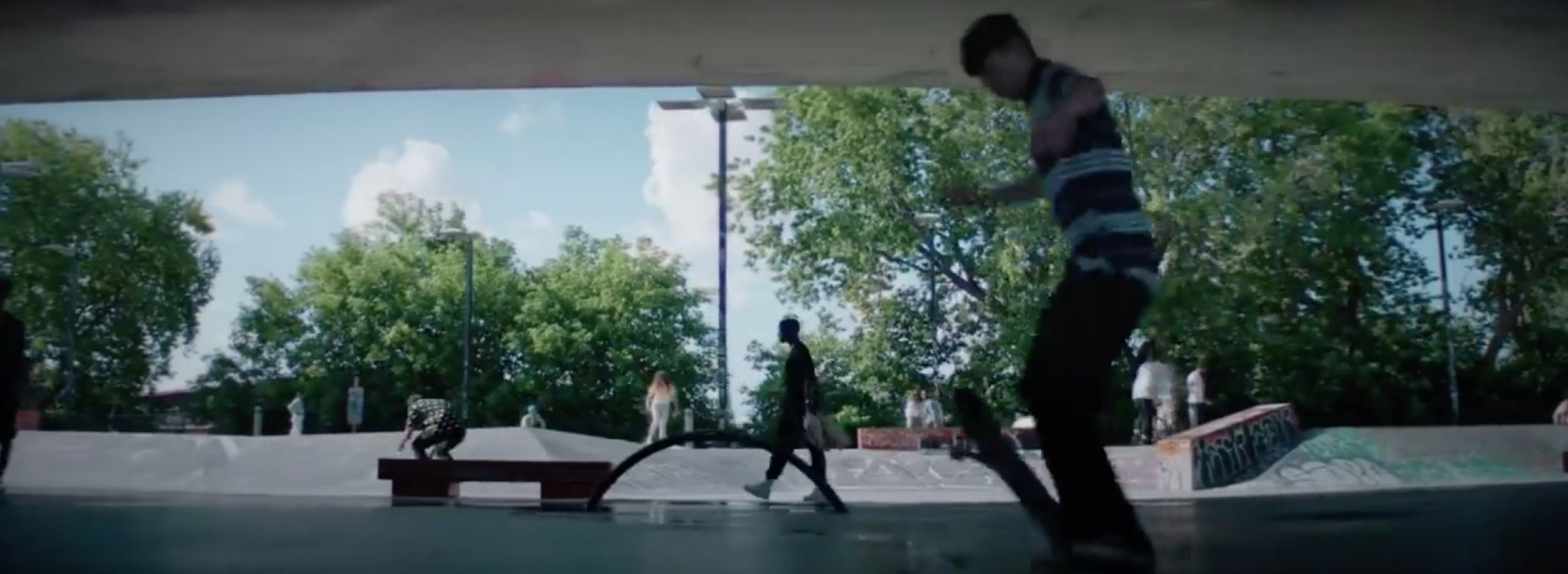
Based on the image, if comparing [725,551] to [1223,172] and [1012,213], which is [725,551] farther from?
[1223,172]

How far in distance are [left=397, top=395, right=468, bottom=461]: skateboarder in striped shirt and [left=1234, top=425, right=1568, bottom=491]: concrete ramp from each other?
6.91 meters

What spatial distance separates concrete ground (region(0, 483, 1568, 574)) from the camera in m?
2.68

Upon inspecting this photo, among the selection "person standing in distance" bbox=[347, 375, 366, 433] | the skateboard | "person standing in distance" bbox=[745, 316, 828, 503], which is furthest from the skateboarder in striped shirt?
the skateboard

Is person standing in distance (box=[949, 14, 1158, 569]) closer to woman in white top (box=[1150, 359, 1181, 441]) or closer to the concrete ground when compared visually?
the concrete ground

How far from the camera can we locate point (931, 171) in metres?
15.8

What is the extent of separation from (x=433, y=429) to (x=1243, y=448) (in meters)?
8.04

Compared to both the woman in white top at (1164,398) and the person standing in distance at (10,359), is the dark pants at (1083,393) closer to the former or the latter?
the person standing in distance at (10,359)

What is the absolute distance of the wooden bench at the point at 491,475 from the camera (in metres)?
6.48

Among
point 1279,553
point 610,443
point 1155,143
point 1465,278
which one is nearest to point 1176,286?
point 1155,143

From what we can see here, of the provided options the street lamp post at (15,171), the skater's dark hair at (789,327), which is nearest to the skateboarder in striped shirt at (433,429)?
the skater's dark hair at (789,327)

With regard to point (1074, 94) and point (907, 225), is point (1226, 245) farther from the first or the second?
point (1074, 94)

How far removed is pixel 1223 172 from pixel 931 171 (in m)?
4.12

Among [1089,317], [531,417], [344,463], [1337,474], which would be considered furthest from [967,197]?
[531,417]

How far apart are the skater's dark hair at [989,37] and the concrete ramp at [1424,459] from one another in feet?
24.3
